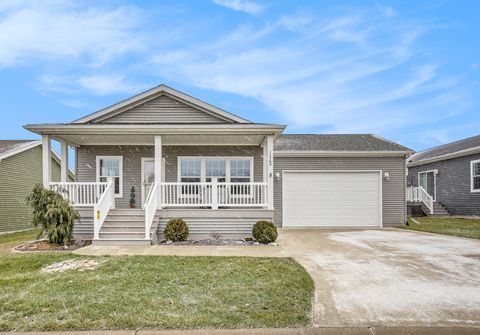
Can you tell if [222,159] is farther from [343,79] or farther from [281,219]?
[343,79]

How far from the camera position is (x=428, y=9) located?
12.3m

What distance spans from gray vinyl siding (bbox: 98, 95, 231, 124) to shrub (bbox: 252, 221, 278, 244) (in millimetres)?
4690

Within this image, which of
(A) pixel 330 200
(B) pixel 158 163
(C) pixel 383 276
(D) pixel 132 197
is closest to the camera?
(C) pixel 383 276

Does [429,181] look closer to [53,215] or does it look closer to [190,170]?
[190,170]

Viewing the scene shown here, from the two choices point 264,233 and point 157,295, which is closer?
point 157,295

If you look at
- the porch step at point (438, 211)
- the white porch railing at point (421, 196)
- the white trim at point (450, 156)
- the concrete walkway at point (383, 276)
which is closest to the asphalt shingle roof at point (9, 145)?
the concrete walkway at point (383, 276)

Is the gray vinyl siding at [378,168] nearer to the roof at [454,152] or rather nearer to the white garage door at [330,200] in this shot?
the white garage door at [330,200]

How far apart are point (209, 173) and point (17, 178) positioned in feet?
33.7

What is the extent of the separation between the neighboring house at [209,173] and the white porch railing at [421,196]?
15.9 feet

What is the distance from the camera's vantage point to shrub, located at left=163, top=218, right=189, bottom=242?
1062 cm

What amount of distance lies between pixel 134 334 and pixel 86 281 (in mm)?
2378

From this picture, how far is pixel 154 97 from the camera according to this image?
13.7 m

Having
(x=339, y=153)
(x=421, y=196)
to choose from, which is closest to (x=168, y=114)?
(x=339, y=153)

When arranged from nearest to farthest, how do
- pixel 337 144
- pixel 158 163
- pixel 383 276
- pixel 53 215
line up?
pixel 383 276 < pixel 53 215 < pixel 158 163 < pixel 337 144
